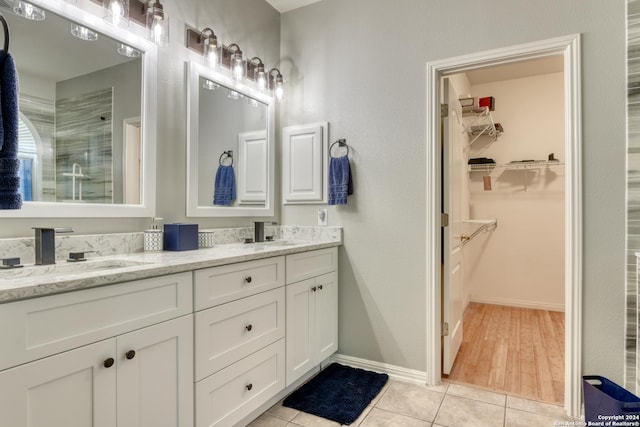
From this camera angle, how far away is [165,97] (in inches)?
81.1

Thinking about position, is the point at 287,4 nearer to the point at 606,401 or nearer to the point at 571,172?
the point at 571,172

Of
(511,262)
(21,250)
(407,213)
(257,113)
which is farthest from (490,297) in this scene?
(21,250)

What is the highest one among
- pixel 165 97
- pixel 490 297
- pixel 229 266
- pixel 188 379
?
pixel 165 97

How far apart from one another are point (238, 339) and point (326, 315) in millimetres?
885

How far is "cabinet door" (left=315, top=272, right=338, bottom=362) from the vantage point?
2411 millimetres

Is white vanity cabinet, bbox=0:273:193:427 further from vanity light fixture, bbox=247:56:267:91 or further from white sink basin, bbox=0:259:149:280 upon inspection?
vanity light fixture, bbox=247:56:267:91

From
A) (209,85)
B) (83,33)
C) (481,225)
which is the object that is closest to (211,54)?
(209,85)

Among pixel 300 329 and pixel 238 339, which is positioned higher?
pixel 238 339

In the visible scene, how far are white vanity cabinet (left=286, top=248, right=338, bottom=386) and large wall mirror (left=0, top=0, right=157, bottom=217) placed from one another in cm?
93

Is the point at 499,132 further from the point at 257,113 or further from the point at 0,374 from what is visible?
the point at 0,374

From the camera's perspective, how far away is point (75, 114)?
167 centimetres

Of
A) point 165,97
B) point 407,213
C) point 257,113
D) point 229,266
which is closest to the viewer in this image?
point 229,266

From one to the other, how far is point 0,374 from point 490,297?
184 inches

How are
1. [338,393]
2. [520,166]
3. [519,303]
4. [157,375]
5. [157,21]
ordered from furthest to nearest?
[519,303], [520,166], [338,393], [157,21], [157,375]
